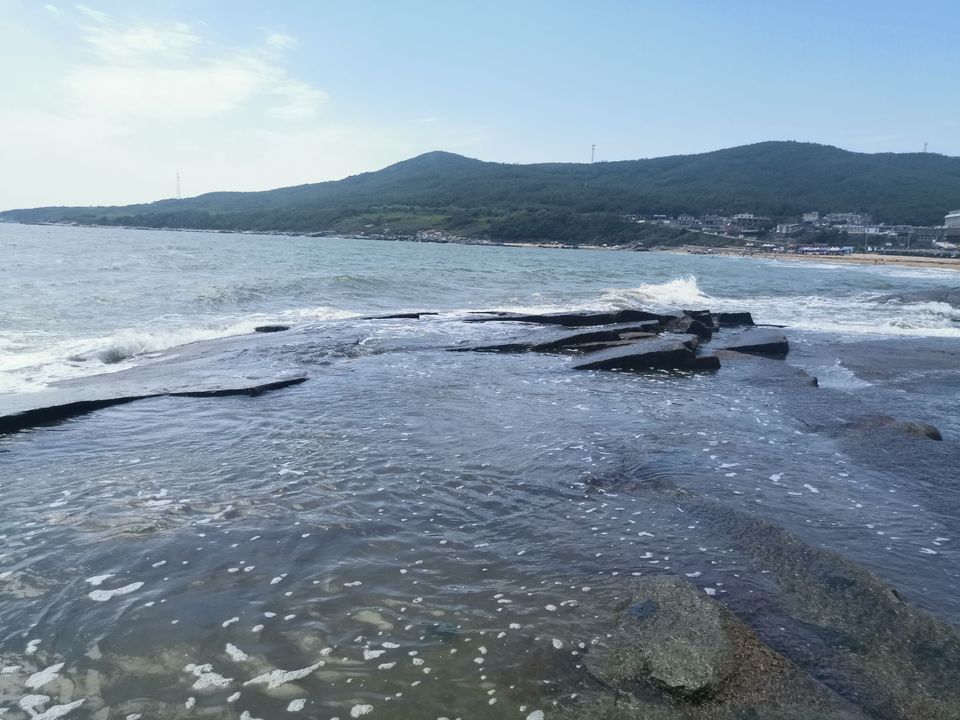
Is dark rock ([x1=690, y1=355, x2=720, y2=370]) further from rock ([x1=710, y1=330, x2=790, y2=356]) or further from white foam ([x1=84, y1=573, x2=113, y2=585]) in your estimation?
white foam ([x1=84, y1=573, x2=113, y2=585])

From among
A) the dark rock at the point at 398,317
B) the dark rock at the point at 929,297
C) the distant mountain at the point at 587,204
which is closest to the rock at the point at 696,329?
the dark rock at the point at 398,317

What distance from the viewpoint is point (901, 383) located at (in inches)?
539

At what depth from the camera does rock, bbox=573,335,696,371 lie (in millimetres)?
14273

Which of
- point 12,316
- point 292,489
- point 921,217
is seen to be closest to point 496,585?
point 292,489

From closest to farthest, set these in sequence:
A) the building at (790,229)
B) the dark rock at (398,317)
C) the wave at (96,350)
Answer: the wave at (96,350) < the dark rock at (398,317) < the building at (790,229)

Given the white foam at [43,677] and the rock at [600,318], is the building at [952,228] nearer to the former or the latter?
the rock at [600,318]

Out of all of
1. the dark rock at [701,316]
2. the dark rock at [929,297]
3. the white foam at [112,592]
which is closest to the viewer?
the white foam at [112,592]

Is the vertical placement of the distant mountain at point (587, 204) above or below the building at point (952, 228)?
above

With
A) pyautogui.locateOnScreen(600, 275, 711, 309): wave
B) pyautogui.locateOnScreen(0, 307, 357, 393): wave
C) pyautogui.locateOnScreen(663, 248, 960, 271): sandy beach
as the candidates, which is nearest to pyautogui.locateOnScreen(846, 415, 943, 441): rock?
pyautogui.locateOnScreen(0, 307, 357, 393): wave

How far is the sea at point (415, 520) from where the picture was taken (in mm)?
4223

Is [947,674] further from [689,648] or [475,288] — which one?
[475,288]

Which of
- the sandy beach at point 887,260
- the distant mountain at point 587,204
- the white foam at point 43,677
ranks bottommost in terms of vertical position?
the white foam at point 43,677

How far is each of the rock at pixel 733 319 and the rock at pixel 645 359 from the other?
8.26 m

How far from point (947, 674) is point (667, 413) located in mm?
6481
